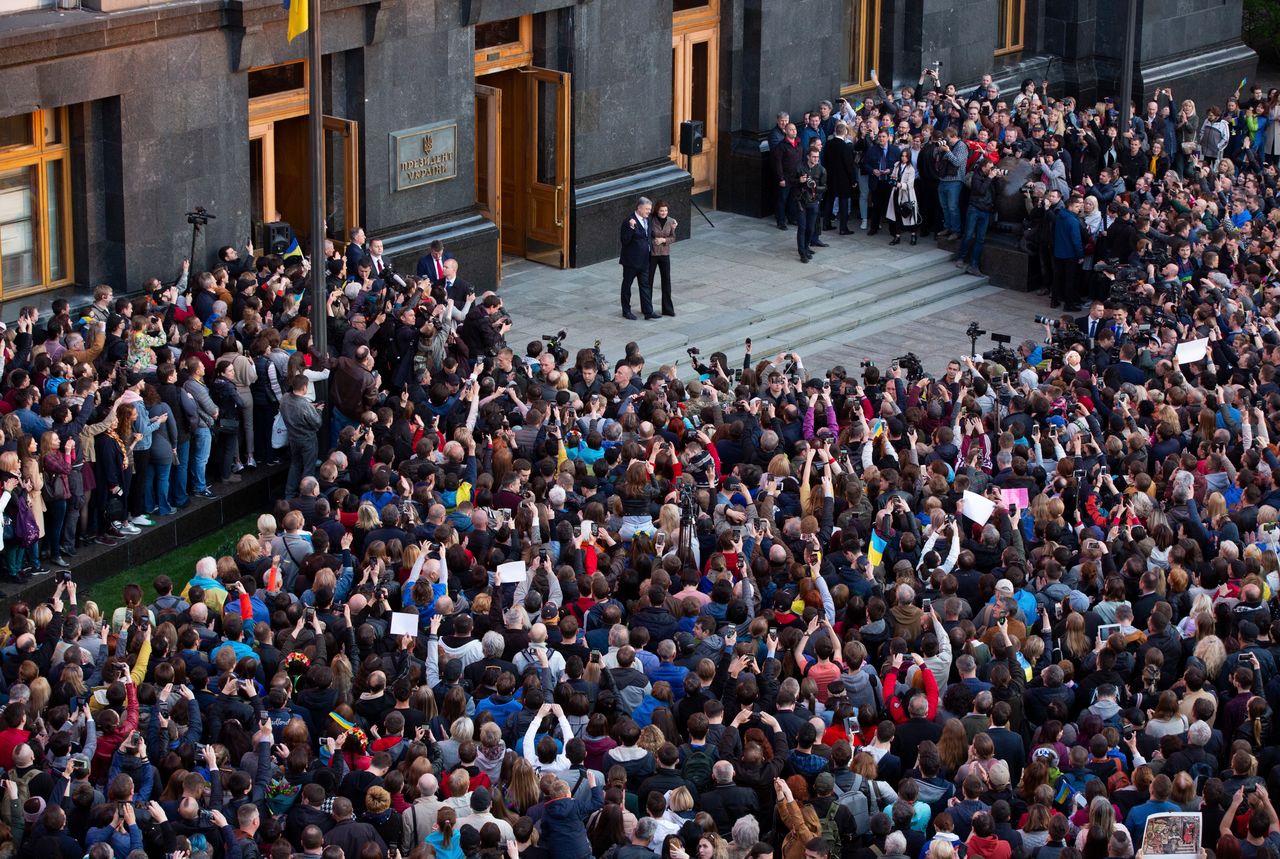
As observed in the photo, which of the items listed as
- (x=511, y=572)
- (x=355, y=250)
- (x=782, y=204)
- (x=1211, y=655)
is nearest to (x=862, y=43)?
(x=782, y=204)

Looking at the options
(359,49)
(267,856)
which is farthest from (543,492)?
(359,49)

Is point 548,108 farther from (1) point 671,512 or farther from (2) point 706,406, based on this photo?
(1) point 671,512

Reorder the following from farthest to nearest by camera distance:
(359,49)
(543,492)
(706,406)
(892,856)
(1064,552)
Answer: (359,49) < (706,406) < (543,492) < (1064,552) < (892,856)

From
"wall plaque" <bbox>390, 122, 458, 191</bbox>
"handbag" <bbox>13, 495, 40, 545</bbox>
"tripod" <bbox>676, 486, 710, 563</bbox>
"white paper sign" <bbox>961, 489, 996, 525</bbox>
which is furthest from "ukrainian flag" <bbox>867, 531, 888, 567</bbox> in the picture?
"wall plaque" <bbox>390, 122, 458, 191</bbox>

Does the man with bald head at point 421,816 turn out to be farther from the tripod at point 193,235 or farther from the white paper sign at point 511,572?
the tripod at point 193,235

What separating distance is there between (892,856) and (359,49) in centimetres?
1526

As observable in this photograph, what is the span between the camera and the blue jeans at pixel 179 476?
1992 cm

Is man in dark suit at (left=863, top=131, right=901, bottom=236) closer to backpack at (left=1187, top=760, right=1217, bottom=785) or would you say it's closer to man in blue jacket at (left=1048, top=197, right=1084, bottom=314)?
man in blue jacket at (left=1048, top=197, right=1084, bottom=314)

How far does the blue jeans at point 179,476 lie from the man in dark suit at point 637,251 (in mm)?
7571

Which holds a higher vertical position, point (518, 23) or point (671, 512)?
Result: point (518, 23)

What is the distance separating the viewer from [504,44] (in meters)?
27.8

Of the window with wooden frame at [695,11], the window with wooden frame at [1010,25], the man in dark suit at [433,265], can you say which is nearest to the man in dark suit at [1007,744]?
the man in dark suit at [433,265]

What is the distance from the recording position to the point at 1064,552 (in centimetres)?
1666

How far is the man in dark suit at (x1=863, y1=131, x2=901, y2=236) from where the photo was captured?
29906 millimetres
